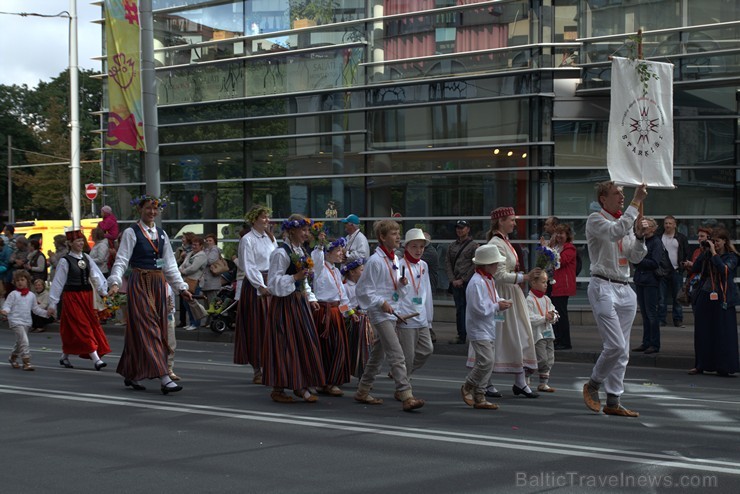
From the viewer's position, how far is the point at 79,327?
1331 cm

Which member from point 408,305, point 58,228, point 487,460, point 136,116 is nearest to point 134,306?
point 408,305

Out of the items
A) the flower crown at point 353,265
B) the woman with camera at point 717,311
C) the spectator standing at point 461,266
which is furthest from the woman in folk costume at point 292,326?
the spectator standing at point 461,266

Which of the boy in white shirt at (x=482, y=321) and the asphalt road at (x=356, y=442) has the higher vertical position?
the boy in white shirt at (x=482, y=321)

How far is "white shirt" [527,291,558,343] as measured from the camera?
11047 millimetres

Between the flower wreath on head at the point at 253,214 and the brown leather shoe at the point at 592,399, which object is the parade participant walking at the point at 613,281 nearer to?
the brown leather shoe at the point at 592,399

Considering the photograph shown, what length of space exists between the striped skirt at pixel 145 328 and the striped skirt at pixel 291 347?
50.8 inches

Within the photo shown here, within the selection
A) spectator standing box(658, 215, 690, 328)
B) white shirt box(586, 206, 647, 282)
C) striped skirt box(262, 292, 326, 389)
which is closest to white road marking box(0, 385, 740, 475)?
striped skirt box(262, 292, 326, 389)

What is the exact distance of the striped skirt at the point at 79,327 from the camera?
43.7ft

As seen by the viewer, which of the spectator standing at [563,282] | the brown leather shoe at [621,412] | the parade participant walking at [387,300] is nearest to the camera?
the brown leather shoe at [621,412]

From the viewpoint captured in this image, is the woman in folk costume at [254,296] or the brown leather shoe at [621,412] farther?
the woman in folk costume at [254,296]

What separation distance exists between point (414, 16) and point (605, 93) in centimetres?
426

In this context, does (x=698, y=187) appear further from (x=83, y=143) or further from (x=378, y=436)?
(x=83, y=143)

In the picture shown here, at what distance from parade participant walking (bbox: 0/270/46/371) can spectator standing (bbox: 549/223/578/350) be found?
7.18 m

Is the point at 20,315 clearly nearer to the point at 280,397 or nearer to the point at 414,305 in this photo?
the point at 280,397
